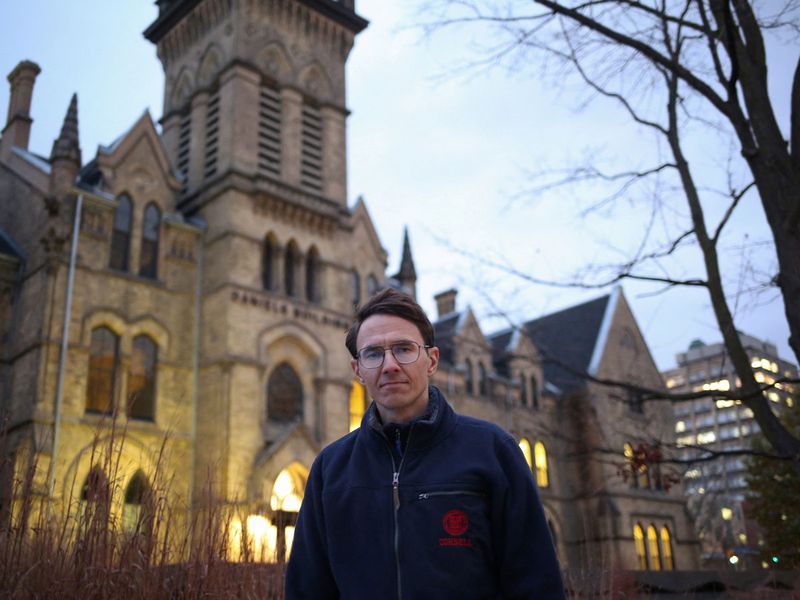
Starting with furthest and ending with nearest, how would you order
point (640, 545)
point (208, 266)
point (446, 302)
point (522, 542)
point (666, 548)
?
1. point (446, 302)
2. point (666, 548)
3. point (640, 545)
4. point (208, 266)
5. point (522, 542)

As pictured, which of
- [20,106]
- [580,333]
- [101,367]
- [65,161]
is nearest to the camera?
[101,367]

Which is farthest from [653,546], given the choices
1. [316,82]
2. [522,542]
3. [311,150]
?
[522,542]

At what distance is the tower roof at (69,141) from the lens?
2103cm

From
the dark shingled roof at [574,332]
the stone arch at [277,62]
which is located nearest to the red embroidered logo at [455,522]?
the stone arch at [277,62]

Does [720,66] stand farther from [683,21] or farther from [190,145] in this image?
[190,145]

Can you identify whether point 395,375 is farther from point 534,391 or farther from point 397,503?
point 534,391

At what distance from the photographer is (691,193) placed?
8.55m

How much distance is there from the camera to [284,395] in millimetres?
23234

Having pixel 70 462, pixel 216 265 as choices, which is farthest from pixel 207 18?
pixel 70 462

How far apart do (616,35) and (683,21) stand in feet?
2.48

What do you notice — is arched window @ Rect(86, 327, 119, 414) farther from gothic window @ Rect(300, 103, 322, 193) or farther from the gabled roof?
the gabled roof

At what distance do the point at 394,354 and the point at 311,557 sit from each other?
34.9 inches

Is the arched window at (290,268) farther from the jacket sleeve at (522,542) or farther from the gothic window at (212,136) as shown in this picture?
the jacket sleeve at (522,542)

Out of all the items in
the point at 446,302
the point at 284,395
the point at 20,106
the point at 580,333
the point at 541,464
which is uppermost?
the point at 20,106
